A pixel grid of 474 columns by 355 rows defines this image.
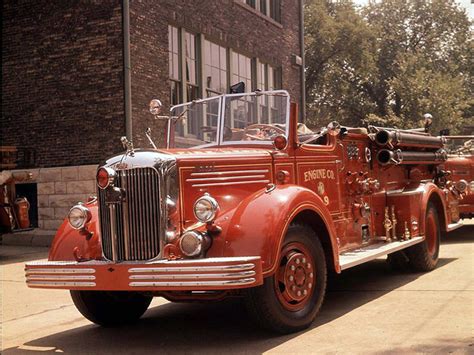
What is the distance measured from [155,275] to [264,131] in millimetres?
2190

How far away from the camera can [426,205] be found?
27.0 feet

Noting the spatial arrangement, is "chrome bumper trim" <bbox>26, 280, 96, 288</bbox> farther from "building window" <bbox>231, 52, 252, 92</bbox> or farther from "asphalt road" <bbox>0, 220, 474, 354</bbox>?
"building window" <bbox>231, 52, 252, 92</bbox>

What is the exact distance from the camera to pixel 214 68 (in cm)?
1549

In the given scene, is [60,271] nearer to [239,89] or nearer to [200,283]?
[200,283]

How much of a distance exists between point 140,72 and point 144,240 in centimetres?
827

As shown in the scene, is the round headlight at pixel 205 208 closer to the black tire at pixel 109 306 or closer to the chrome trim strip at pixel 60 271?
the chrome trim strip at pixel 60 271

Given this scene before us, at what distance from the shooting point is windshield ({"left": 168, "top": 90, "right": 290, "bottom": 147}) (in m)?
6.29

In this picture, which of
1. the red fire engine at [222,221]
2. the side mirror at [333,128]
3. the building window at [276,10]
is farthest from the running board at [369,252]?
the building window at [276,10]

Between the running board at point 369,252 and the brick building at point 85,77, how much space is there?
6.46 m

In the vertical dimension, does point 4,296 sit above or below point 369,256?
below

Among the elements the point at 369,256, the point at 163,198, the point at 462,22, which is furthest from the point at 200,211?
the point at 462,22

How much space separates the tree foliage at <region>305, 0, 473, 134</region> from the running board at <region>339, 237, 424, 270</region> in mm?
26472

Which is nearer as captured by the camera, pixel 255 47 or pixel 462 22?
pixel 255 47

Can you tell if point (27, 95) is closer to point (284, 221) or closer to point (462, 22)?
point (284, 221)
